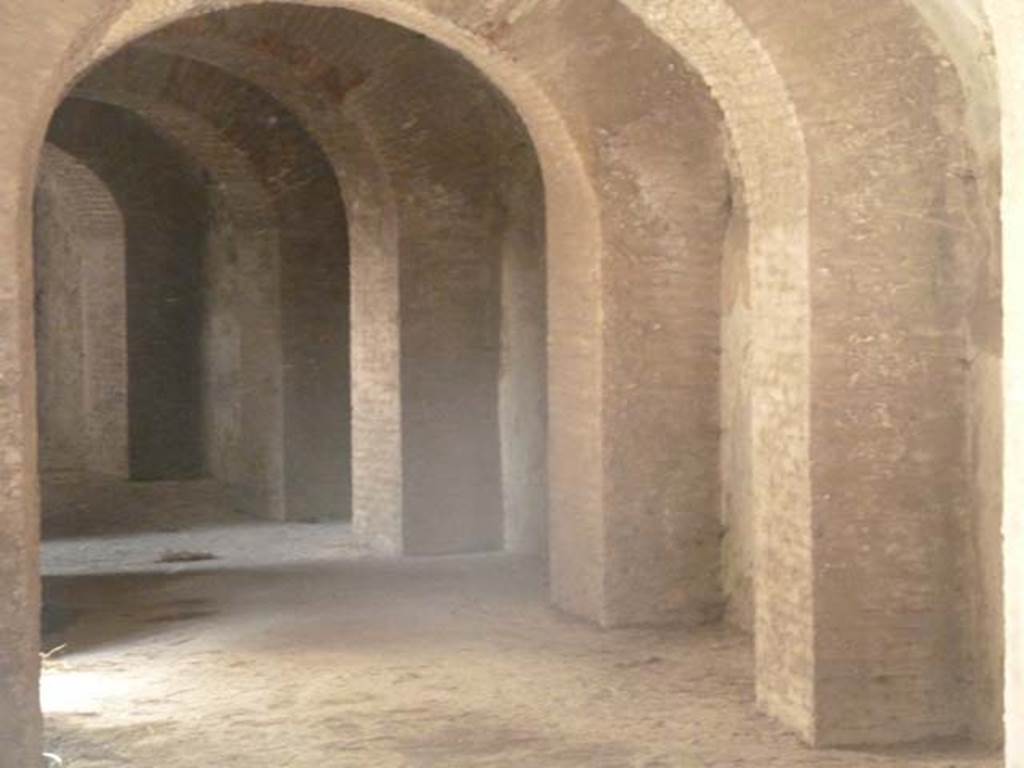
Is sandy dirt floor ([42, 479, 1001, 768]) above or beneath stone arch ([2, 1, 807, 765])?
beneath

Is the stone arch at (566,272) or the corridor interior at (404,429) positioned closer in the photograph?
the corridor interior at (404,429)

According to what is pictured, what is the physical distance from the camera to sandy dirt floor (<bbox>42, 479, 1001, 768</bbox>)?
661cm

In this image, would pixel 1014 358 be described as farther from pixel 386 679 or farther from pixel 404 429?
pixel 404 429

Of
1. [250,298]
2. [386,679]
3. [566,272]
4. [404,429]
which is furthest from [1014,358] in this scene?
[250,298]

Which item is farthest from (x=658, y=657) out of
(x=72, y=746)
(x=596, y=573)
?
(x=72, y=746)

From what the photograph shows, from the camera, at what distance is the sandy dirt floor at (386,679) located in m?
6.61

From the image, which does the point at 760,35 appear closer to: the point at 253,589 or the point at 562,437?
the point at 562,437

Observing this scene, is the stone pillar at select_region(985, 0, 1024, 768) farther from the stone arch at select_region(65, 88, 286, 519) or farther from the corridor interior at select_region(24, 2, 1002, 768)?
the stone arch at select_region(65, 88, 286, 519)

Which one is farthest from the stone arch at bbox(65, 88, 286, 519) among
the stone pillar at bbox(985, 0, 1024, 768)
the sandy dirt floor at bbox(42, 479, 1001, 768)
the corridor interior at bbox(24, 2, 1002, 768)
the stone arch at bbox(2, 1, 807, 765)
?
the stone pillar at bbox(985, 0, 1024, 768)

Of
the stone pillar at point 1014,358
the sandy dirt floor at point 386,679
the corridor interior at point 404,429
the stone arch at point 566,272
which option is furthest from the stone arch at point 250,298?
the stone pillar at point 1014,358

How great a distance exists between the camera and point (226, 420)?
48.8 ft

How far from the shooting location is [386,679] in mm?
7895

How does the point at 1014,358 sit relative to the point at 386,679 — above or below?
above

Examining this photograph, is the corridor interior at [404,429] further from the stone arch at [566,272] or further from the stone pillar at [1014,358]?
the stone pillar at [1014,358]
